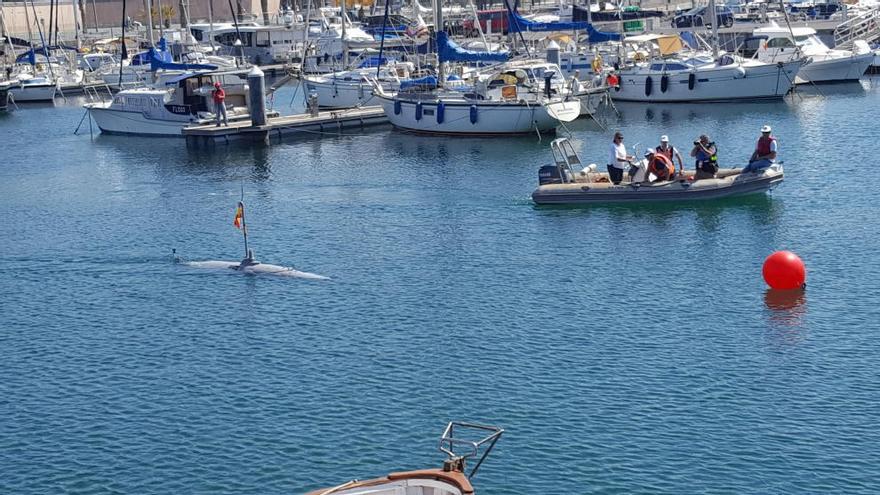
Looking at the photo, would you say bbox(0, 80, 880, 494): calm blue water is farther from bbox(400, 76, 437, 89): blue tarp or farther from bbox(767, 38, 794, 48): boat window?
bbox(767, 38, 794, 48): boat window

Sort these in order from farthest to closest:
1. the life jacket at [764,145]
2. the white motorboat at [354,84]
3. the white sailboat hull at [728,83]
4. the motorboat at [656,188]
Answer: the white motorboat at [354,84], the white sailboat hull at [728,83], the life jacket at [764,145], the motorboat at [656,188]

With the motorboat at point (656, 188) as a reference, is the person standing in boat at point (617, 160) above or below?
above

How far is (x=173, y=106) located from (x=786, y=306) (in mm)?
40754

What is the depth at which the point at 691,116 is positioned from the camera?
6462 cm

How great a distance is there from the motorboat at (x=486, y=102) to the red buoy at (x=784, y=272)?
26.4m

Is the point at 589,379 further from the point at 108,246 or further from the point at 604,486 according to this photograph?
the point at 108,246

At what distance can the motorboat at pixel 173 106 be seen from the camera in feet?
209

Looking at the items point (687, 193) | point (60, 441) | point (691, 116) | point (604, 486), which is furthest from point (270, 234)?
point (691, 116)

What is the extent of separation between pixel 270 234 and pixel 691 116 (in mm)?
30576

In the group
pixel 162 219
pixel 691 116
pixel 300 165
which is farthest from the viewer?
pixel 691 116

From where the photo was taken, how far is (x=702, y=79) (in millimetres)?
67938

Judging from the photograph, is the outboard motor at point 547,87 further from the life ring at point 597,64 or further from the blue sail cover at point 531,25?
the life ring at point 597,64

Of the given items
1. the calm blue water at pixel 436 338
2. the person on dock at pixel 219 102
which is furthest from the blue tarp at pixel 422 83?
the calm blue water at pixel 436 338

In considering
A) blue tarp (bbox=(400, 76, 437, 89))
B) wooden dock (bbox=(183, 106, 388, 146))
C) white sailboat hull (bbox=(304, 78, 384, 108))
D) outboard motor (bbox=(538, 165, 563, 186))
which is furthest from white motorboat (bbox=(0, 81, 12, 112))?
outboard motor (bbox=(538, 165, 563, 186))
